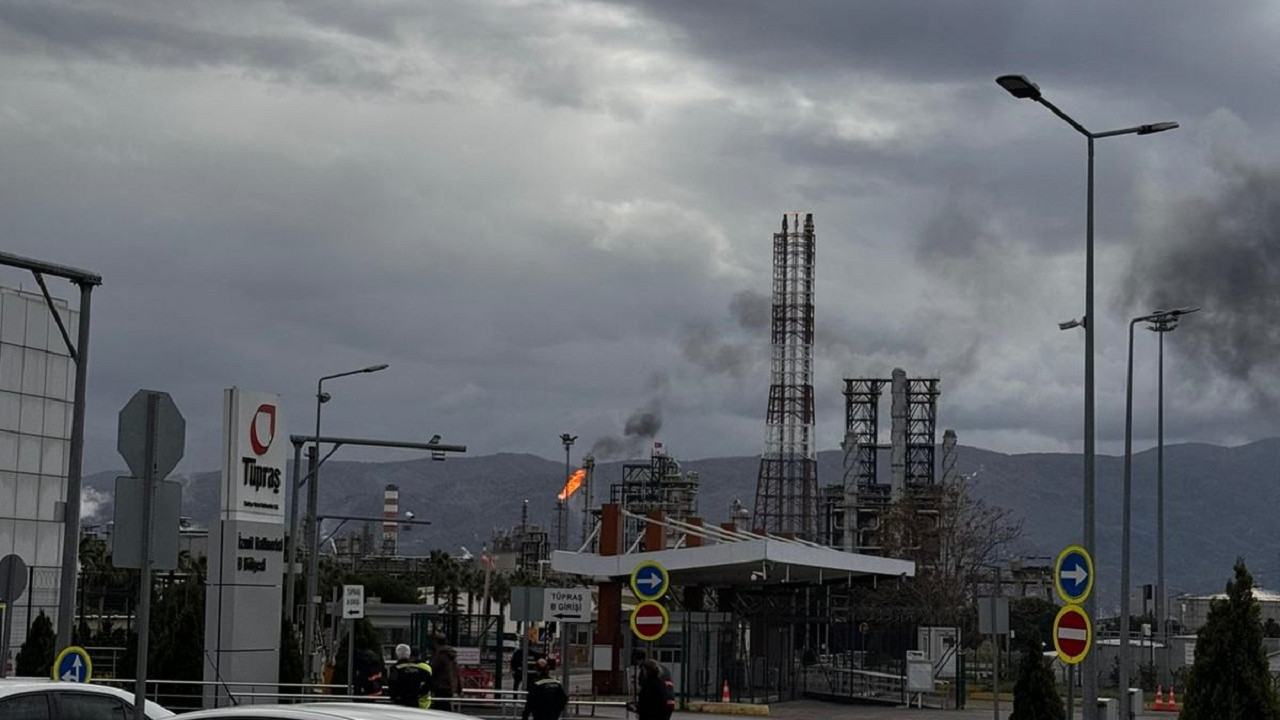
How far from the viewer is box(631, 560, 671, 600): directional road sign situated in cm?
2502

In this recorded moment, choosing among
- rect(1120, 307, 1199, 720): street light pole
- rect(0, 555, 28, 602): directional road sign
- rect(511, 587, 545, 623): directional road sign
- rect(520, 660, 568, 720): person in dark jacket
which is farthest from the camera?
rect(1120, 307, 1199, 720): street light pole

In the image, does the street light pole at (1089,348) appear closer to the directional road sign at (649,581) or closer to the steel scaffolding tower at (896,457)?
the directional road sign at (649,581)

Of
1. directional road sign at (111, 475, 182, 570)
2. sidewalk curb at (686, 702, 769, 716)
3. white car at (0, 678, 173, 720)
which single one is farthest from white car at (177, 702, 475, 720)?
sidewalk curb at (686, 702, 769, 716)

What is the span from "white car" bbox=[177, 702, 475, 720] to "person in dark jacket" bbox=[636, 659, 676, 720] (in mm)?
12628

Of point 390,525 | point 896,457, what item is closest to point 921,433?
point 896,457

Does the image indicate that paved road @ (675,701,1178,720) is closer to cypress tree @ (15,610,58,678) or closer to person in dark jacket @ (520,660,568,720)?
cypress tree @ (15,610,58,678)

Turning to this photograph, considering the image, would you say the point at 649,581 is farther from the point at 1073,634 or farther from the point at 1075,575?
the point at 1073,634

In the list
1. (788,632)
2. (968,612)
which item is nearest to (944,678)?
(968,612)

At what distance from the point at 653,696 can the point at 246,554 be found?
1056cm

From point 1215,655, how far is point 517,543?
421 ft

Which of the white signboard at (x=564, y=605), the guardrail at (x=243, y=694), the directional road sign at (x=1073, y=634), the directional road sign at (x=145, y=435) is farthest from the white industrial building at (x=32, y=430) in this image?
the directional road sign at (x=145, y=435)

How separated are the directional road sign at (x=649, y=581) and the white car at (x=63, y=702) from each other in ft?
34.0

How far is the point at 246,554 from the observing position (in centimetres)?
3097

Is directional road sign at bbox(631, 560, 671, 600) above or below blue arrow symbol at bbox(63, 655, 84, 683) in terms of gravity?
above
